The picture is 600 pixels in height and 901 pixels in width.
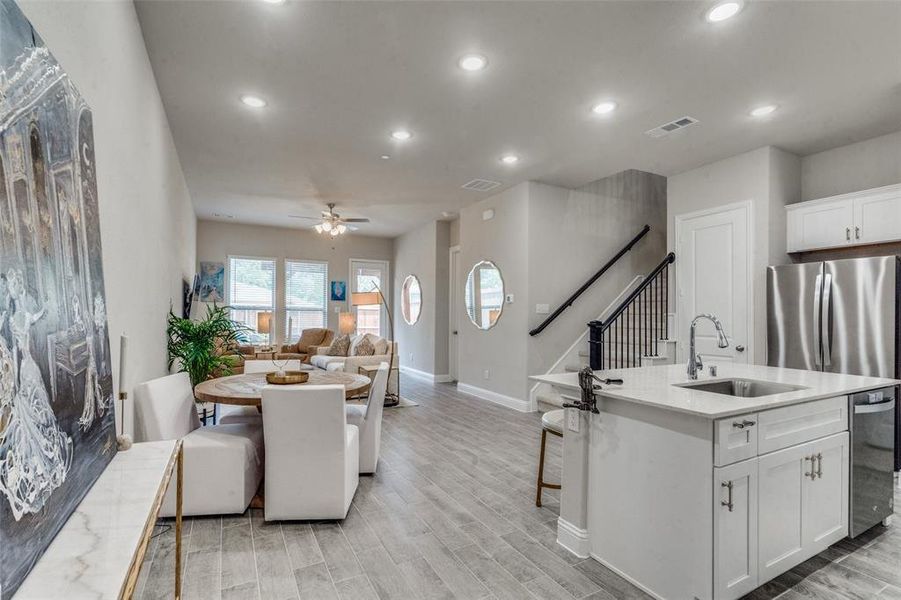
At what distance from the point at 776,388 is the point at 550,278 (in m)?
3.37

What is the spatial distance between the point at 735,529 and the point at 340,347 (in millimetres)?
6369

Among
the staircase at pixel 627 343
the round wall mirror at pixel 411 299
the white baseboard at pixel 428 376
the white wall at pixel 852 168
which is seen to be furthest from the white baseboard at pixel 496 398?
the white wall at pixel 852 168

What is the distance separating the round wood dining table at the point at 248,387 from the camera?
9.18 feet

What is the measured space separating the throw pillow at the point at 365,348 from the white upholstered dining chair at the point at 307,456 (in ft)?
12.7

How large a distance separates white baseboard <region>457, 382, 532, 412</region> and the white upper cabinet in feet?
10.6

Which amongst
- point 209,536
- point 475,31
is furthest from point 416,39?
point 209,536

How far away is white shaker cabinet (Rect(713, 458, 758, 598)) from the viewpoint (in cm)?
177

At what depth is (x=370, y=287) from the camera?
32.1 ft

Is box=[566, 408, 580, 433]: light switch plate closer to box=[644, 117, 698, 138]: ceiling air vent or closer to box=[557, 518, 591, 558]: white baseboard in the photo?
box=[557, 518, 591, 558]: white baseboard

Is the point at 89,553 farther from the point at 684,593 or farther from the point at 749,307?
the point at 749,307

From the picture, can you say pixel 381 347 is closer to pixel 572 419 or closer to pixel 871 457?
pixel 572 419

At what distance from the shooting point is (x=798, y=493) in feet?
6.91

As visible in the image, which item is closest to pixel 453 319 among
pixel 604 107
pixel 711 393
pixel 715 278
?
pixel 715 278

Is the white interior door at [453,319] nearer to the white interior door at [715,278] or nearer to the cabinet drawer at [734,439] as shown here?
the white interior door at [715,278]
